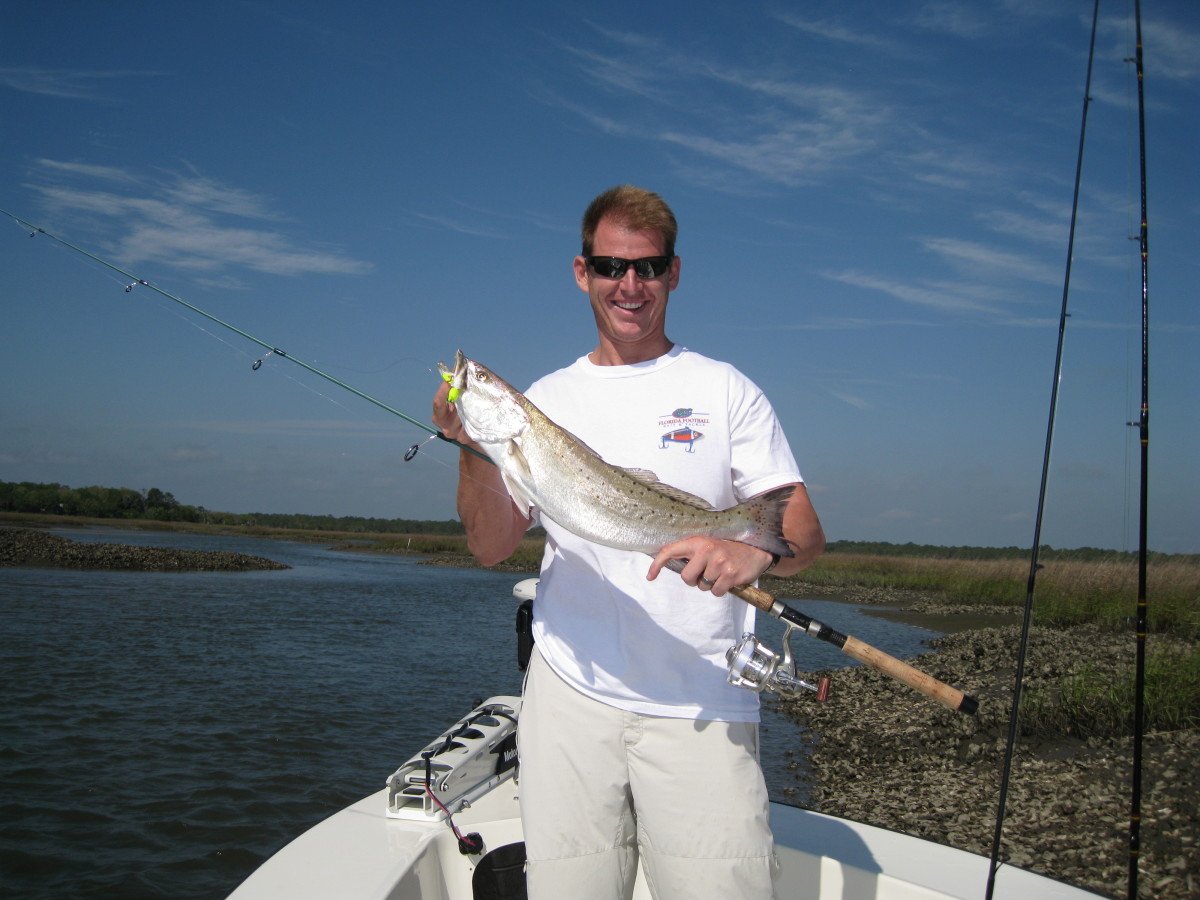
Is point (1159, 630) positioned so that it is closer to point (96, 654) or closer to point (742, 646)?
point (742, 646)

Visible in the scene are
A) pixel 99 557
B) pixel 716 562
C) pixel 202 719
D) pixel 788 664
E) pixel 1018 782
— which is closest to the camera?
pixel 716 562

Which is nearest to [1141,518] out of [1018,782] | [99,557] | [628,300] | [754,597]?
[754,597]

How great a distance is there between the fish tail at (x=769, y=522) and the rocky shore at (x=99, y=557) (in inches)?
1498

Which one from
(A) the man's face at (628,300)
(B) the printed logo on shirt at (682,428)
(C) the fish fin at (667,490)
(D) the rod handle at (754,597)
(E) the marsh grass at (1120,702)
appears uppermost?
(A) the man's face at (628,300)

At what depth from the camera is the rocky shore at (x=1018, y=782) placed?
6.49 m

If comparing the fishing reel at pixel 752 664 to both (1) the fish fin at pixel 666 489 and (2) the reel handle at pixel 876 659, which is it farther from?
(1) the fish fin at pixel 666 489

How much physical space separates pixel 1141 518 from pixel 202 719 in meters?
12.9

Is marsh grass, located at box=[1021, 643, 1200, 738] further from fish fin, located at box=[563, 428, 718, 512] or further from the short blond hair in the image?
the short blond hair

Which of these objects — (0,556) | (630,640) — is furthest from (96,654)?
(0,556)

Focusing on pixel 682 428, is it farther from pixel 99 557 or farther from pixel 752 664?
pixel 99 557

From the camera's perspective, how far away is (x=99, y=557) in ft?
114

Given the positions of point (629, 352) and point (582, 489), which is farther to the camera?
point (629, 352)

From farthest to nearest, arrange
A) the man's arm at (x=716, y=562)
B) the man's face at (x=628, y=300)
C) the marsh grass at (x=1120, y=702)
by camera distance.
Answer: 1. the marsh grass at (x=1120, y=702)
2. the man's face at (x=628, y=300)
3. the man's arm at (x=716, y=562)

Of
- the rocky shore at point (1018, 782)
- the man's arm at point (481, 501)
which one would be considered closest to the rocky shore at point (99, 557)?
the rocky shore at point (1018, 782)
